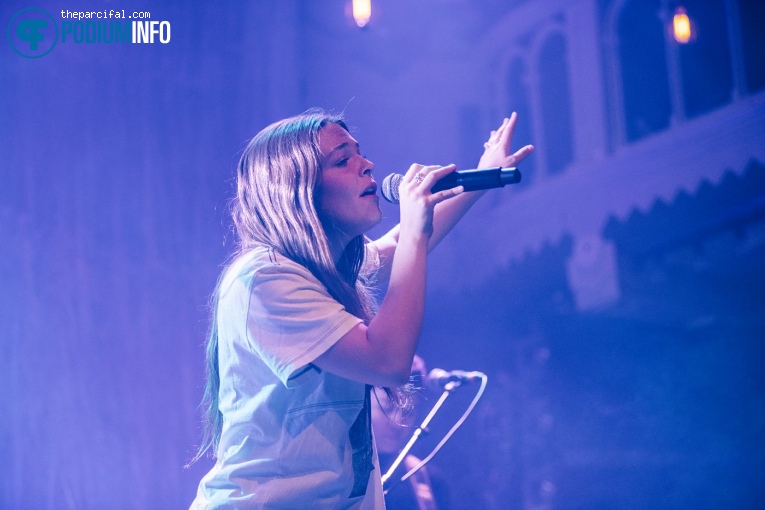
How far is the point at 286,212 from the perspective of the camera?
1507mm

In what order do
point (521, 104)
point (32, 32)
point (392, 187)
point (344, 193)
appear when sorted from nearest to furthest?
point (344, 193)
point (392, 187)
point (32, 32)
point (521, 104)

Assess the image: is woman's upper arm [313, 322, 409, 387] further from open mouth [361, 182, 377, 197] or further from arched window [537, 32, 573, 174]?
arched window [537, 32, 573, 174]

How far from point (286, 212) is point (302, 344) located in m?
0.37

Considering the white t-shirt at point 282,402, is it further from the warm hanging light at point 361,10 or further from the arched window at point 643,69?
the arched window at point 643,69

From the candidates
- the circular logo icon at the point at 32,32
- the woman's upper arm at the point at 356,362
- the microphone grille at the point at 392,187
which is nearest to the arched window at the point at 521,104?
the circular logo icon at the point at 32,32

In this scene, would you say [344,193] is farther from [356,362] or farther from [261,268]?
[356,362]

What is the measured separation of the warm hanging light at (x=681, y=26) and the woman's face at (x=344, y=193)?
20.1 ft

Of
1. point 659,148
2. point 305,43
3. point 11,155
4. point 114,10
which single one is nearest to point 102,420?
point 11,155

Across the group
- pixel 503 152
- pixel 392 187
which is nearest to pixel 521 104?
pixel 503 152

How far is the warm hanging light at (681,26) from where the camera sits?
6695 mm

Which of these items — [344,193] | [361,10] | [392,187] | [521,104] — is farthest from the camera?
[521,104]

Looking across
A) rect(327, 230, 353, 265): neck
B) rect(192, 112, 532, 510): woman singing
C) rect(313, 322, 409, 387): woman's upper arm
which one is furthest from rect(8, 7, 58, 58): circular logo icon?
rect(313, 322, 409, 387): woman's upper arm

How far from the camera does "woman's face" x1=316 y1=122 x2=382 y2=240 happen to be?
5.26 ft

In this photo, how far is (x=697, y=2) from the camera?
6660 mm
